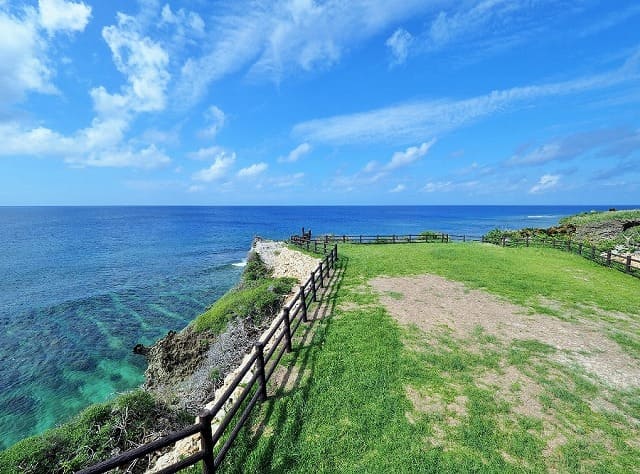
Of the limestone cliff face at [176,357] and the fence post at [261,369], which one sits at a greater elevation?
the fence post at [261,369]

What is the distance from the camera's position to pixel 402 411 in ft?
20.8

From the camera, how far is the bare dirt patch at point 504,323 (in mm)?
8258

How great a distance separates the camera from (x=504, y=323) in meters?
10.9

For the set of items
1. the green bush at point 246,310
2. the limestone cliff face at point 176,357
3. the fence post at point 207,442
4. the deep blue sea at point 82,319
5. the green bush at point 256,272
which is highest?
the fence post at point 207,442

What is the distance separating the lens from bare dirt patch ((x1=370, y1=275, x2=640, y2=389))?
27.1ft

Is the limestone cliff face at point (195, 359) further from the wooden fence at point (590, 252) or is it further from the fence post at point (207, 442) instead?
the wooden fence at point (590, 252)

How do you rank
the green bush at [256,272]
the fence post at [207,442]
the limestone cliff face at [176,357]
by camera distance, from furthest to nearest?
the green bush at [256,272], the limestone cliff face at [176,357], the fence post at [207,442]

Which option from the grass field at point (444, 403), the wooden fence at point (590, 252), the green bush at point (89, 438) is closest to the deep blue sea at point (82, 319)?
the green bush at point (89, 438)

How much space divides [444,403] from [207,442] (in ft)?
16.3

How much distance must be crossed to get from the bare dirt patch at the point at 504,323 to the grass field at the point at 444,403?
11cm

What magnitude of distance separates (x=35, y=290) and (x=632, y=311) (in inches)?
1644

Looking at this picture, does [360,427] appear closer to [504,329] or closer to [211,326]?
[504,329]

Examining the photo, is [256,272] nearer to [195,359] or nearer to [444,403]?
[195,359]

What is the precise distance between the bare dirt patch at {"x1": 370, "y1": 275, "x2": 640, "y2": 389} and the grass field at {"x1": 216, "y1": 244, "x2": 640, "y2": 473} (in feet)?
0.36
